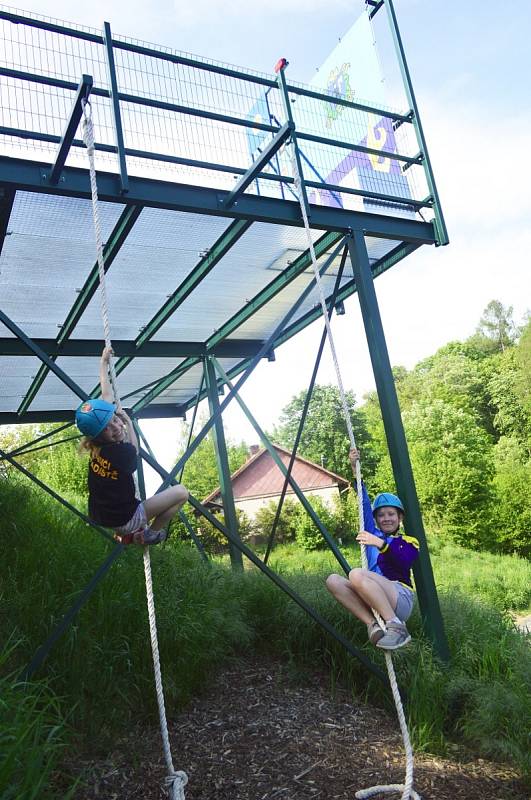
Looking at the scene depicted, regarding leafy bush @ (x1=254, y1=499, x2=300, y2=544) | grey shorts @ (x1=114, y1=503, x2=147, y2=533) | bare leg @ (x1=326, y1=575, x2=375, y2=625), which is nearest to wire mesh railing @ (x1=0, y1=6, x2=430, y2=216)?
grey shorts @ (x1=114, y1=503, x2=147, y2=533)

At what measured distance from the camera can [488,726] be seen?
4.35 m

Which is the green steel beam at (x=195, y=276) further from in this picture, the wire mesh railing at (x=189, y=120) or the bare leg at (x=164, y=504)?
the bare leg at (x=164, y=504)

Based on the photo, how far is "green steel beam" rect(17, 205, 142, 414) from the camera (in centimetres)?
516

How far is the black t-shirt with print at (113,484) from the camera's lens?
3.71m

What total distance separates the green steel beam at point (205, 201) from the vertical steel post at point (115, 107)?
0.43 ft

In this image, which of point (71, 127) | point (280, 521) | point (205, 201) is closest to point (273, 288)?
point (205, 201)

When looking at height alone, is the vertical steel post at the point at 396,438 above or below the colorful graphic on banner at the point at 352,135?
below

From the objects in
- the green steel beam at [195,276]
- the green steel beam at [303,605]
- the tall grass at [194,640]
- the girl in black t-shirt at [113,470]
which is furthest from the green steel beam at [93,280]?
the tall grass at [194,640]

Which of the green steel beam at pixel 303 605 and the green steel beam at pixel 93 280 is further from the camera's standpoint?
the green steel beam at pixel 93 280

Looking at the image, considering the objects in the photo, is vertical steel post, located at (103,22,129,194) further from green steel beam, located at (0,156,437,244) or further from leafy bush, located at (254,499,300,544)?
leafy bush, located at (254,499,300,544)

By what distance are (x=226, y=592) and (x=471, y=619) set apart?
237 cm

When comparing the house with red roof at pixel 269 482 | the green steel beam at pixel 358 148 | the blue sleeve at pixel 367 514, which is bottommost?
the blue sleeve at pixel 367 514

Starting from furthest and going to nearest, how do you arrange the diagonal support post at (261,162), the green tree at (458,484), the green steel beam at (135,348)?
the green tree at (458,484)
the green steel beam at (135,348)
the diagonal support post at (261,162)

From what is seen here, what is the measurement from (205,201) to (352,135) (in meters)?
2.05
